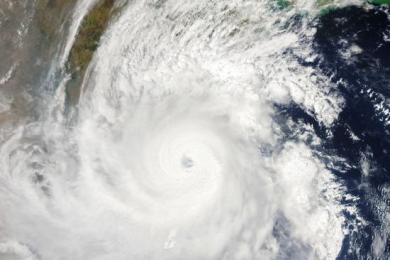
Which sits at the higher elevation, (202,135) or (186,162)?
(202,135)

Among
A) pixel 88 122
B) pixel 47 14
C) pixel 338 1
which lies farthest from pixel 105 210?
pixel 338 1

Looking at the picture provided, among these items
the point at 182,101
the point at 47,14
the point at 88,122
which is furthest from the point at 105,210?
the point at 47,14
